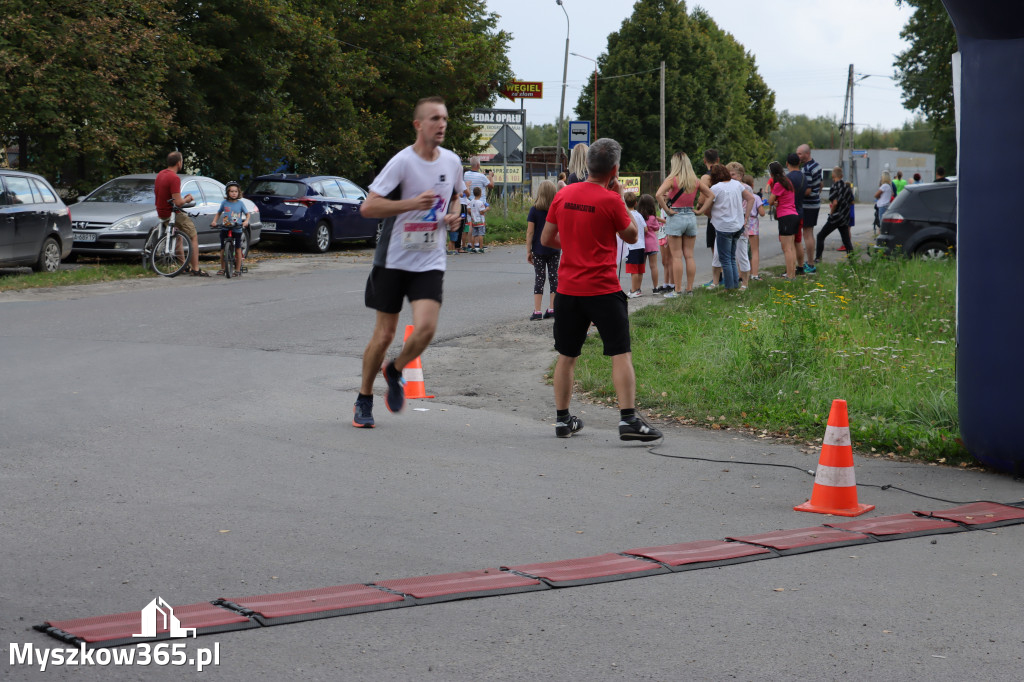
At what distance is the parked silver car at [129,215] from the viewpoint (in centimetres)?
1902

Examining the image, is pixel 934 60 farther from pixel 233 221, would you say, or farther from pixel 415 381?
pixel 415 381

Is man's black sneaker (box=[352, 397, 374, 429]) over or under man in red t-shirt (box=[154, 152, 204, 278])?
under

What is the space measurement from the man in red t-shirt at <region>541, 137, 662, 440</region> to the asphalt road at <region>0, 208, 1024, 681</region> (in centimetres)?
24

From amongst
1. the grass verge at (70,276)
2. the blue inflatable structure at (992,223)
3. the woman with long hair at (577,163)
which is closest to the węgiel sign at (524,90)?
the grass verge at (70,276)

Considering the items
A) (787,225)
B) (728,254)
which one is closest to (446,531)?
(728,254)

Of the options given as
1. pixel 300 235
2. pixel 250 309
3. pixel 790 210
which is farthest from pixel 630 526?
pixel 300 235

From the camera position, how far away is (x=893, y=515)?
566 cm

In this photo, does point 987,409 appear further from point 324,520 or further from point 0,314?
point 0,314

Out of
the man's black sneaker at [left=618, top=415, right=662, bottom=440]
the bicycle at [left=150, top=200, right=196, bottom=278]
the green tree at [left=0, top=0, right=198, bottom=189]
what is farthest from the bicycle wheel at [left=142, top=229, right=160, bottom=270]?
the man's black sneaker at [left=618, top=415, right=662, bottom=440]

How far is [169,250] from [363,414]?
1165 centimetres

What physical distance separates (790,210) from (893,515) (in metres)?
11.6

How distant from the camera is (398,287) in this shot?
725 cm

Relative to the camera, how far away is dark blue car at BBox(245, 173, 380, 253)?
78.8 feet

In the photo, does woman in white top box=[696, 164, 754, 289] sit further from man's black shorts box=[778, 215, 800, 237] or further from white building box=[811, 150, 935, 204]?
white building box=[811, 150, 935, 204]
